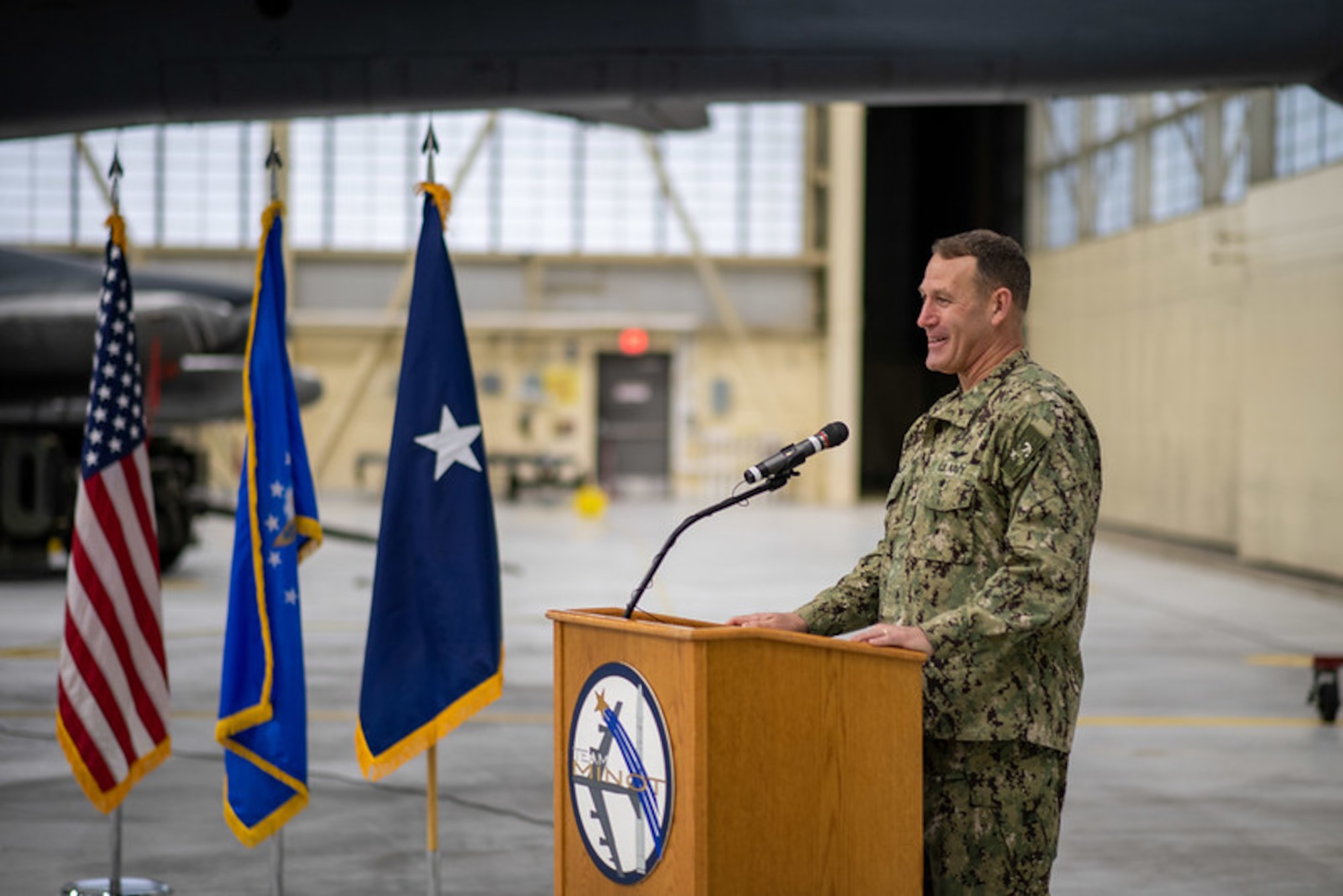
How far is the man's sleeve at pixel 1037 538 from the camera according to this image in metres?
3.11

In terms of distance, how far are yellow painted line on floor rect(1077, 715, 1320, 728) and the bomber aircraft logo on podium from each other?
6.51 m

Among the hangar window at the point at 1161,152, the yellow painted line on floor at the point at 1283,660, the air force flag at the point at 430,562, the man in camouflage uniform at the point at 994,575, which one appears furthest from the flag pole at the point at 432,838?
the hangar window at the point at 1161,152

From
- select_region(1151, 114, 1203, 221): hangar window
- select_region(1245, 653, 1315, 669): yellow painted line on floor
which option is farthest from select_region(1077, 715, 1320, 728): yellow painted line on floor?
select_region(1151, 114, 1203, 221): hangar window

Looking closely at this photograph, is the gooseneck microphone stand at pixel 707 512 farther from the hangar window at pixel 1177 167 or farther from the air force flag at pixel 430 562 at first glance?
the hangar window at pixel 1177 167

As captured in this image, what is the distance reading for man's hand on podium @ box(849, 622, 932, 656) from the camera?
122 inches

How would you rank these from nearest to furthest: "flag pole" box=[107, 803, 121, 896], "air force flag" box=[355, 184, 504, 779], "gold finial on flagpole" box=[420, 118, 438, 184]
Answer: "air force flag" box=[355, 184, 504, 779] < "gold finial on flagpole" box=[420, 118, 438, 184] < "flag pole" box=[107, 803, 121, 896]

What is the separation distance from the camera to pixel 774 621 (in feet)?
11.0

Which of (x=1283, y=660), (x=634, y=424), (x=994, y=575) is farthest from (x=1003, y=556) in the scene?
(x=634, y=424)

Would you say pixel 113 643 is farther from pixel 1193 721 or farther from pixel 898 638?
pixel 1193 721

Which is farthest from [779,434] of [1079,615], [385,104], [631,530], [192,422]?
[1079,615]

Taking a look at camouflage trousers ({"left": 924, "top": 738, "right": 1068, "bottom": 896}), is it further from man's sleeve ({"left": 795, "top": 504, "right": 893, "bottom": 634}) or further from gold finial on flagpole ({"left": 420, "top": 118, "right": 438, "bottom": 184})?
gold finial on flagpole ({"left": 420, "top": 118, "right": 438, "bottom": 184})

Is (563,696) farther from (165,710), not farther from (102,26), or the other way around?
(102,26)

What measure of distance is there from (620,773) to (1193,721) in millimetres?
7035

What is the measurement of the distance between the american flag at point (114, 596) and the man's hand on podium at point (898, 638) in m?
3.43
